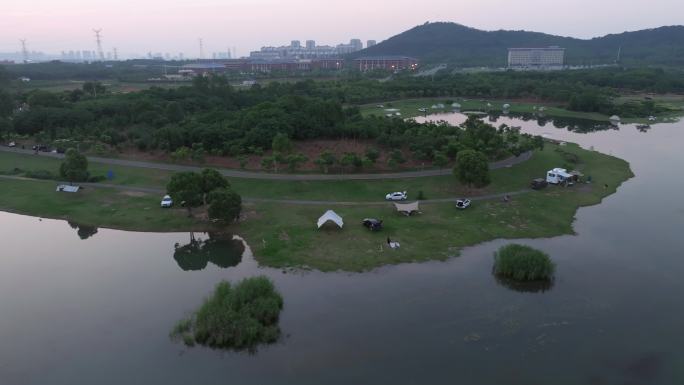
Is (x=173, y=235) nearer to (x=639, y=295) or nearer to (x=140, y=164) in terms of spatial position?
(x=140, y=164)

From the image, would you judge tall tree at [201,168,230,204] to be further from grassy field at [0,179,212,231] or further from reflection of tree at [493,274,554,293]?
reflection of tree at [493,274,554,293]

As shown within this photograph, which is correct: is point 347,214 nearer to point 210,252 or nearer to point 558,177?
point 210,252

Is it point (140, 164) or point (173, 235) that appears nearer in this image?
point (173, 235)

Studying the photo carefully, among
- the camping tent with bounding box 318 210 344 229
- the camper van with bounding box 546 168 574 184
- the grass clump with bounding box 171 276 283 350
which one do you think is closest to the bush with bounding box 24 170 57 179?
the camping tent with bounding box 318 210 344 229

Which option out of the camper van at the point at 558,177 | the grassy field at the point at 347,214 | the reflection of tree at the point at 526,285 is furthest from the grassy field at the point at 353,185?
the reflection of tree at the point at 526,285

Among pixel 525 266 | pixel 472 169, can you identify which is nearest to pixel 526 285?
pixel 525 266

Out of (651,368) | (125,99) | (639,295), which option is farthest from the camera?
(125,99)

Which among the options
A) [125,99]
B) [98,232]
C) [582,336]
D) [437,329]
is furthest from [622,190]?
[125,99]
